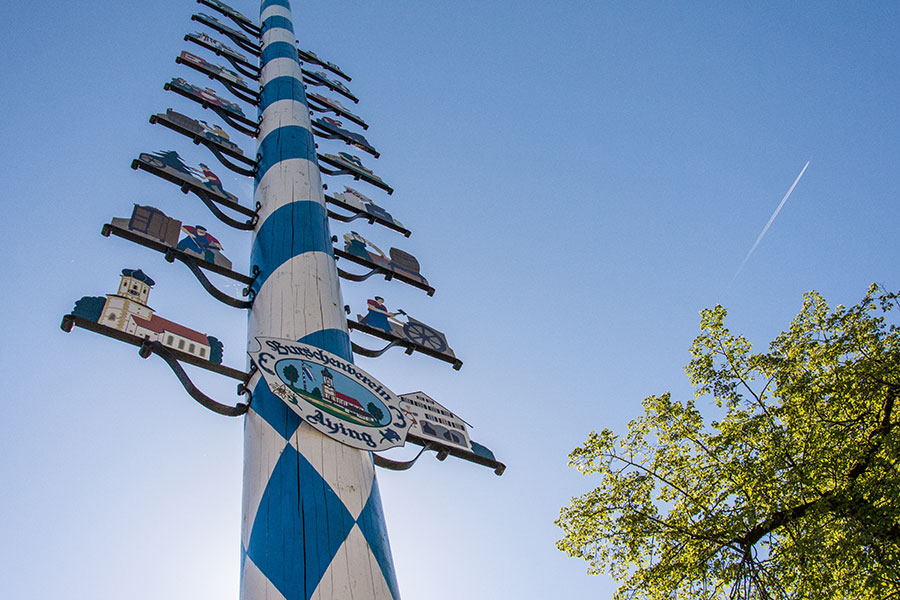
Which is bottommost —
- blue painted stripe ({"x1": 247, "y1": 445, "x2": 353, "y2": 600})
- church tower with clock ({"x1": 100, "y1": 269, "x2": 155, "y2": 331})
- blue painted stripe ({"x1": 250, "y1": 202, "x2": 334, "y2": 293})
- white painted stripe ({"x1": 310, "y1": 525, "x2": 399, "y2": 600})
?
white painted stripe ({"x1": 310, "y1": 525, "x2": 399, "y2": 600})

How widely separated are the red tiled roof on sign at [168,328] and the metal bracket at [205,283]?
0.42 m

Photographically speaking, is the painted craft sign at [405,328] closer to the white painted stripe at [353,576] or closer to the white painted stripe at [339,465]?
the white painted stripe at [339,465]

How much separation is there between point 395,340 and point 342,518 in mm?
1915

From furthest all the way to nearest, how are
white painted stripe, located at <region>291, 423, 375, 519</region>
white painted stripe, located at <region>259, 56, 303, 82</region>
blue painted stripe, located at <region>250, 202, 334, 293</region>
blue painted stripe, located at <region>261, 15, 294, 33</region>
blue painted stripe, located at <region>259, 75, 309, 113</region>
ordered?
blue painted stripe, located at <region>261, 15, 294, 33</region> → white painted stripe, located at <region>259, 56, 303, 82</region> → blue painted stripe, located at <region>259, 75, 309, 113</region> → blue painted stripe, located at <region>250, 202, 334, 293</region> → white painted stripe, located at <region>291, 423, 375, 519</region>

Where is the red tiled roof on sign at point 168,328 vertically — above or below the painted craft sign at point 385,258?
below

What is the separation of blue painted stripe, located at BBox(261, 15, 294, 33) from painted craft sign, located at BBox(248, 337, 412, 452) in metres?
5.37

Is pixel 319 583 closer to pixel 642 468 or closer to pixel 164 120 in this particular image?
pixel 164 120

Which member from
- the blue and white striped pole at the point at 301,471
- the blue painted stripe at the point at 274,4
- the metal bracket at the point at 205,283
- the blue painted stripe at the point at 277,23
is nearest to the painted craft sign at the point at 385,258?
the blue and white striped pole at the point at 301,471

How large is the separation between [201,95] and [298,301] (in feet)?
10.3

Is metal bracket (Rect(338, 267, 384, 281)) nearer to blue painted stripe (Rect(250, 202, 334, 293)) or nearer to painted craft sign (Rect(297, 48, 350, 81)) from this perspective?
blue painted stripe (Rect(250, 202, 334, 293))

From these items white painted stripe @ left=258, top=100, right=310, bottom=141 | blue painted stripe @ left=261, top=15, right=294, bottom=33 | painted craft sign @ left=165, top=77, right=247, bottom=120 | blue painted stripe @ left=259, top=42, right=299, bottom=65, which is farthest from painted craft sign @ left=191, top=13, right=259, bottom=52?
white painted stripe @ left=258, top=100, right=310, bottom=141

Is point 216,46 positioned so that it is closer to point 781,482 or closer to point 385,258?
point 385,258

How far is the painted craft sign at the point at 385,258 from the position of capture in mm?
4805

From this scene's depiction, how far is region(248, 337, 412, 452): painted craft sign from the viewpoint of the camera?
9.07 feet
